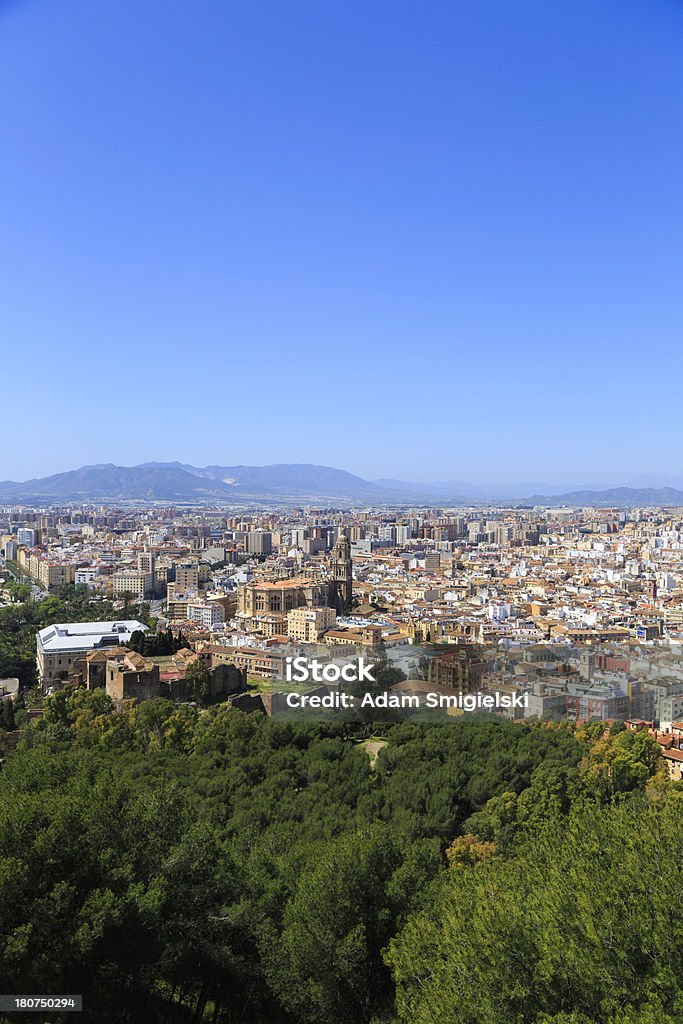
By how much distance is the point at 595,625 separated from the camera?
1828 cm

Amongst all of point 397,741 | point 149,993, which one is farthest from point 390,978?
point 397,741

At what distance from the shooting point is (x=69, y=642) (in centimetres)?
1316

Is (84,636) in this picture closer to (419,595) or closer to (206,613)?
(206,613)

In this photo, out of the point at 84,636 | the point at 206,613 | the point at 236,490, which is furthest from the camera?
the point at 236,490

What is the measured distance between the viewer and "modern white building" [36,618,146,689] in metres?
12.6

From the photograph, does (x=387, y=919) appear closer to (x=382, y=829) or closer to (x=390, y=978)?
(x=390, y=978)

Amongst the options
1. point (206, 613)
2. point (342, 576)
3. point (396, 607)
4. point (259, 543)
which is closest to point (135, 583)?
point (206, 613)

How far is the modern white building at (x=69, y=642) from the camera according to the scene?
12.6m

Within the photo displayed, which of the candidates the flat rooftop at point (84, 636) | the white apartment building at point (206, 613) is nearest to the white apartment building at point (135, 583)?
the white apartment building at point (206, 613)

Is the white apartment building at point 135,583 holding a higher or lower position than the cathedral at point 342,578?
lower

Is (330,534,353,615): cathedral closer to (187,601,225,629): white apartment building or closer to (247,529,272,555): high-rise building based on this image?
(187,601,225,629): white apartment building

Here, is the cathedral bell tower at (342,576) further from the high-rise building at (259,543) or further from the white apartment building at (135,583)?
the high-rise building at (259,543)

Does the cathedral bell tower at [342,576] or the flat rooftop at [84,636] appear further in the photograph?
the cathedral bell tower at [342,576]

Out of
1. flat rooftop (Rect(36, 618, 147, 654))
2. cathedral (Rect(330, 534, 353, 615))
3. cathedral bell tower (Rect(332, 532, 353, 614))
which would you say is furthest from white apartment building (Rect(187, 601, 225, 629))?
flat rooftop (Rect(36, 618, 147, 654))
